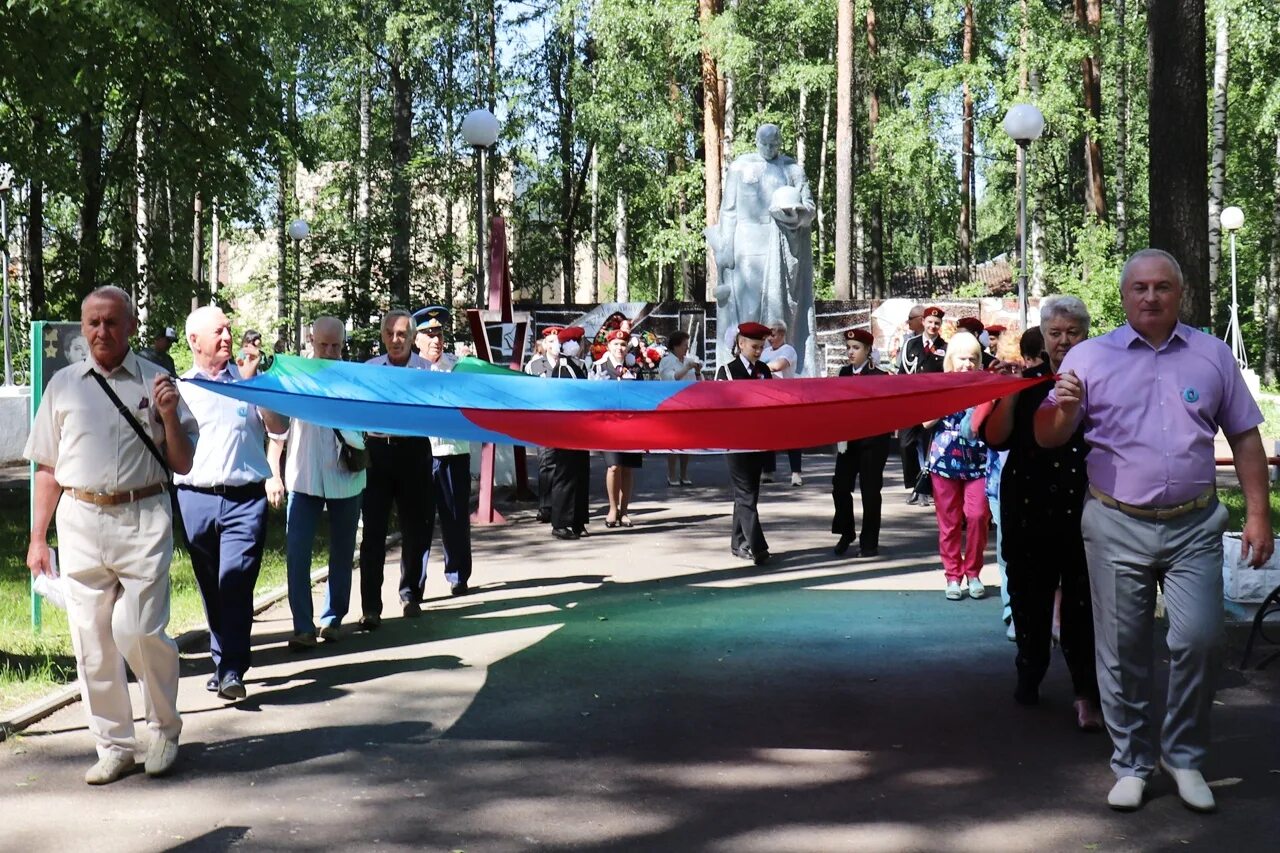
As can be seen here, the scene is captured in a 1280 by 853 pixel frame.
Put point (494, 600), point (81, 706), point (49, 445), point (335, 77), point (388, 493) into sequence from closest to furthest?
1. point (49, 445)
2. point (81, 706)
3. point (388, 493)
4. point (494, 600)
5. point (335, 77)

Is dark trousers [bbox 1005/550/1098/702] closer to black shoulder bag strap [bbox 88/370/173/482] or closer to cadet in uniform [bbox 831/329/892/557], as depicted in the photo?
black shoulder bag strap [bbox 88/370/173/482]

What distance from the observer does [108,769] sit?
19.9 feet

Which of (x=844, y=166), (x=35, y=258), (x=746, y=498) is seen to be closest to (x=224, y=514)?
(x=746, y=498)

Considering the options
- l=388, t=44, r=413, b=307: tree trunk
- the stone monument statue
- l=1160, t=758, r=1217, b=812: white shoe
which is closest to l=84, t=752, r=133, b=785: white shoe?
l=1160, t=758, r=1217, b=812: white shoe

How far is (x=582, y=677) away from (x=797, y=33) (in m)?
37.6

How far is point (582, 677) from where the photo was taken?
7.94m

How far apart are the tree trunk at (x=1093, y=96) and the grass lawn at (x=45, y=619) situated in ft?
99.3

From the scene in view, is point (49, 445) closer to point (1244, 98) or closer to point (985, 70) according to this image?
point (985, 70)

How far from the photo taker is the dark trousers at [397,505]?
948 cm

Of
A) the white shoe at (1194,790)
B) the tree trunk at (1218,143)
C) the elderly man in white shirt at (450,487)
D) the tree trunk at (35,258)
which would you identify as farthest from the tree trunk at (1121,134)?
the white shoe at (1194,790)

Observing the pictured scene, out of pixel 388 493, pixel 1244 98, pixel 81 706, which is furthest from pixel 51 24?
pixel 1244 98

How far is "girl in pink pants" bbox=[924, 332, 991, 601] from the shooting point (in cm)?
971

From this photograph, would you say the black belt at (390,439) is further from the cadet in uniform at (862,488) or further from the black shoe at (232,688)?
the cadet in uniform at (862,488)

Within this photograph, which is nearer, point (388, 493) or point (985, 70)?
point (388, 493)
